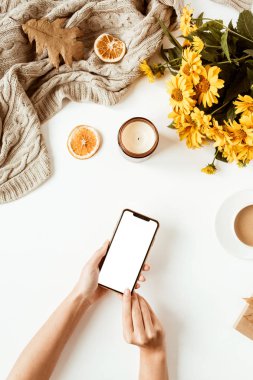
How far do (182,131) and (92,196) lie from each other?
316mm

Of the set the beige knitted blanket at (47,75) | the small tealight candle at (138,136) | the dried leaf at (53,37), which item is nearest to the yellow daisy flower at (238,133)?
the small tealight candle at (138,136)

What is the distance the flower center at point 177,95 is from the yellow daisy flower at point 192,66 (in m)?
0.03

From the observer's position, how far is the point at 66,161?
97 cm

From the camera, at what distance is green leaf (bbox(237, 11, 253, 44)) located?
690 mm

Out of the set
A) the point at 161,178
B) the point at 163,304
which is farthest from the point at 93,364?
the point at 161,178

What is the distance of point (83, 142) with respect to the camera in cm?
96

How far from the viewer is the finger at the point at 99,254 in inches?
35.9

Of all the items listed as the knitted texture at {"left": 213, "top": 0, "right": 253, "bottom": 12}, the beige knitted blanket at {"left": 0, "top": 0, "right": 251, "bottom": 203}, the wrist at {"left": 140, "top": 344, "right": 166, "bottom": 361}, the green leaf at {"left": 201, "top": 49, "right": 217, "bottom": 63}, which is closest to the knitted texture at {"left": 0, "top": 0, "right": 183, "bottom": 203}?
the beige knitted blanket at {"left": 0, "top": 0, "right": 251, "bottom": 203}

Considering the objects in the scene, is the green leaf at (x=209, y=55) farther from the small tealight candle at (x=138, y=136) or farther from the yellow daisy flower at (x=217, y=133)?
the small tealight candle at (x=138, y=136)

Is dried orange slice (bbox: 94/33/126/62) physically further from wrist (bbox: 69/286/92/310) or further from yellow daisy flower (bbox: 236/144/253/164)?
wrist (bbox: 69/286/92/310)

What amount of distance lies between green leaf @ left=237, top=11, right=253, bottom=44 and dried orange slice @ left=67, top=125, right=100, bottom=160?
41 centimetres

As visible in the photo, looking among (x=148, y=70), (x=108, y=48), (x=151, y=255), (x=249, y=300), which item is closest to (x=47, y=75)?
(x=108, y=48)

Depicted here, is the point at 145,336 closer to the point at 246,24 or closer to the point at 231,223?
the point at 231,223

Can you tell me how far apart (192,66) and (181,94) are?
0.18 ft
